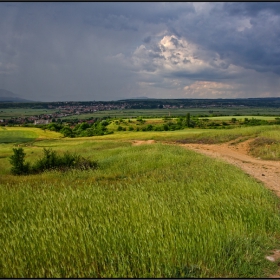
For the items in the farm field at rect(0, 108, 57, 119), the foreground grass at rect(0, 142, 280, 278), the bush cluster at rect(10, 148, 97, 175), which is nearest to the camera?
the foreground grass at rect(0, 142, 280, 278)

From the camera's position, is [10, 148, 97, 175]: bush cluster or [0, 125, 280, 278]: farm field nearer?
[0, 125, 280, 278]: farm field

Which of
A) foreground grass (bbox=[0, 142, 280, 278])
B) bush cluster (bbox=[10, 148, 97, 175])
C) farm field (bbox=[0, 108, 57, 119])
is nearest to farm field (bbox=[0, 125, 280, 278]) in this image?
foreground grass (bbox=[0, 142, 280, 278])

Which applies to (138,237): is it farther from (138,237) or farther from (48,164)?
(48,164)

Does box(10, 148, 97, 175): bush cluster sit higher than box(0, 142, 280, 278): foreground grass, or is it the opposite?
box(0, 142, 280, 278): foreground grass

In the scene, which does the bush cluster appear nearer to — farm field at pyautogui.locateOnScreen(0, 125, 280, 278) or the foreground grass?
farm field at pyautogui.locateOnScreen(0, 125, 280, 278)

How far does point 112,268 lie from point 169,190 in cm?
451

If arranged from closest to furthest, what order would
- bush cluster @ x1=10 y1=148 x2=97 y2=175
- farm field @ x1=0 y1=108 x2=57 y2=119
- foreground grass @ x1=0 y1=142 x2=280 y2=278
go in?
foreground grass @ x1=0 y1=142 x2=280 y2=278 → bush cluster @ x1=10 y1=148 x2=97 y2=175 → farm field @ x1=0 y1=108 x2=57 y2=119

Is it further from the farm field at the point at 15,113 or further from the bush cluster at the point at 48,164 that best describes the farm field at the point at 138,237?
the farm field at the point at 15,113

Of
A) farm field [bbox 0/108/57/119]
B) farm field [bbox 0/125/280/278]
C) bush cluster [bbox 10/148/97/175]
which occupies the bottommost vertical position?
bush cluster [bbox 10/148/97/175]

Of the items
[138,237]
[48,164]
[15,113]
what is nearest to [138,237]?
[138,237]

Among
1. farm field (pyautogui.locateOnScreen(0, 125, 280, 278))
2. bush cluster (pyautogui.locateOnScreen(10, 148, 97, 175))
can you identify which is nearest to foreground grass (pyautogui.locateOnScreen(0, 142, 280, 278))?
farm field (pyautogui.locateOnScreen(0, 125, 280, 278))

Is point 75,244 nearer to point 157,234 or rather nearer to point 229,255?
point 157,234

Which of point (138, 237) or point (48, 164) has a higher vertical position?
point (138, 237)

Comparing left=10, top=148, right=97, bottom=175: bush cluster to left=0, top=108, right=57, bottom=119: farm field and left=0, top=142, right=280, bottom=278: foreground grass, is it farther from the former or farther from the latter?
left=0, top=108, right=57, bottom=119: farm field
